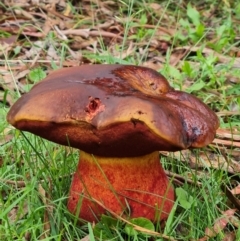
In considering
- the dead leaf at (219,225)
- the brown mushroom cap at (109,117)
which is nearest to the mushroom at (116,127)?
the brown mushroom cap at (109,117)

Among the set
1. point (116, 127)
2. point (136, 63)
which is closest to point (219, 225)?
point (116, 127)

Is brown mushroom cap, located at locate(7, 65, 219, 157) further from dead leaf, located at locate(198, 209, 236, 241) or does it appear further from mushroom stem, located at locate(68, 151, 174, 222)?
dead leaf, located at locate(198, 209, 236, 241)

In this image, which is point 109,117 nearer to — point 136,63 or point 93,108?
point 93,108

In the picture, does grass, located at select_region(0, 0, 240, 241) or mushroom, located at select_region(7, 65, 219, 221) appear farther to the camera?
grass, located at select_region(0, 0, 240, 241)

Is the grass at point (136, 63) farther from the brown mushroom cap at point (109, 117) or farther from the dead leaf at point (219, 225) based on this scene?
the brown mushroom cap at point (109, 117)

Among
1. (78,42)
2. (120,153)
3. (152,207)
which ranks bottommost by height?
(78,42)

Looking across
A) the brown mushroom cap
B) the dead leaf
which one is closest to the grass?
the dead leaf

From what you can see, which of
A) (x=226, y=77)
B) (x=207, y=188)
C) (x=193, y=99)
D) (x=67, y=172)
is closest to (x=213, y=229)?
(x=207, y=188)

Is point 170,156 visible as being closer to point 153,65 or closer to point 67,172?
point 67,172
